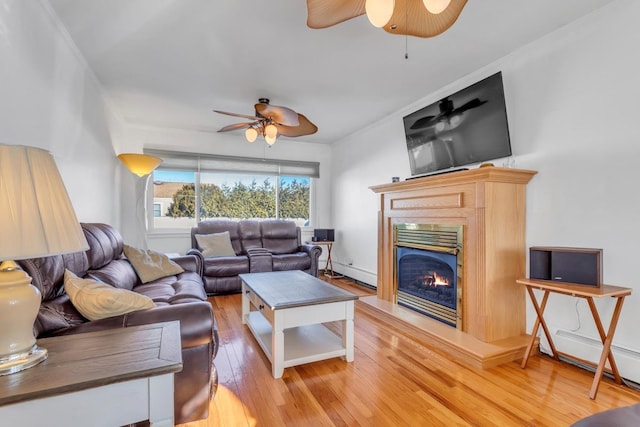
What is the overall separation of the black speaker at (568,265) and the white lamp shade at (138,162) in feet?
13.4

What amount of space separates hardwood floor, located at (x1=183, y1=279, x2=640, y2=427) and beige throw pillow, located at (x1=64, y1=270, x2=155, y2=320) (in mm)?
705

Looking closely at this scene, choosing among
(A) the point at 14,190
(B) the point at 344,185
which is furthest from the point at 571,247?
(B) the point at 344,185

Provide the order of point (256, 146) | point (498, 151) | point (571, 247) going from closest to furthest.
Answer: point (571, 247) → point (498, 151) → point (256, 146)

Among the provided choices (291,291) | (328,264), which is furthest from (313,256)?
(291,291)

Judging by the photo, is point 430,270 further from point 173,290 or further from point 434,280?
point 173,290

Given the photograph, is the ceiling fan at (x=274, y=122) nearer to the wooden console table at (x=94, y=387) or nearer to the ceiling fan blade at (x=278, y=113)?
the ceiling fan blade at (x=278, y=113)

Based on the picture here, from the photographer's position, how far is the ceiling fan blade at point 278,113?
2.83 meters

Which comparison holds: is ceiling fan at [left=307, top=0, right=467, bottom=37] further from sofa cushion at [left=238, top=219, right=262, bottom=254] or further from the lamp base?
sofa cushion at [left=238, top=219, right=262, bottom=254]

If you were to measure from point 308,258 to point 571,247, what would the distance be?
327 cm

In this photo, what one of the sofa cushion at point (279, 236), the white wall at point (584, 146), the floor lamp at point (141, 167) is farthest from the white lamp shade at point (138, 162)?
the white wall at point (584, 146)

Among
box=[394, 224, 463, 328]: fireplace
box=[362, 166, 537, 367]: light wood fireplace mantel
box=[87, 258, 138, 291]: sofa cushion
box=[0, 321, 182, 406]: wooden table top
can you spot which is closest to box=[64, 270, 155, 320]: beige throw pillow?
box=[0, 321, 182, 406]: wooden table top

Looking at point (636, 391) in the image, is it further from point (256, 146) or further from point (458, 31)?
point (256, 146)

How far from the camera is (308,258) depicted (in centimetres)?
477

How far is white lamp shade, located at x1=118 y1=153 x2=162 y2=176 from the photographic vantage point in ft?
12.1
